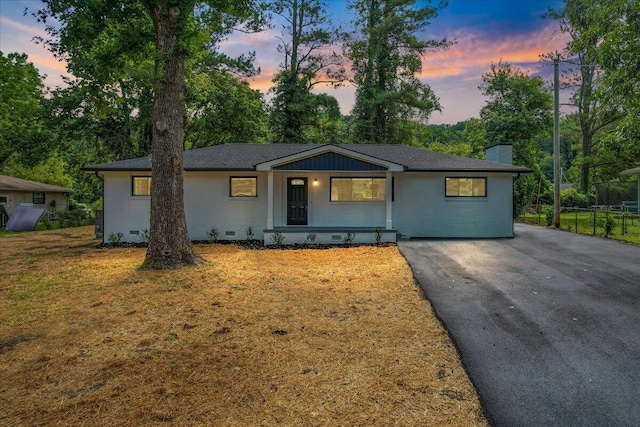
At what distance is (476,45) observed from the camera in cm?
1859

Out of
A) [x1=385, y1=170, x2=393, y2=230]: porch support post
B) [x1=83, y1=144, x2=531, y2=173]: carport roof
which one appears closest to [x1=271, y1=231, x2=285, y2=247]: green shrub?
[x1=83, y1=144, x2=531, y2=173]: carport roof

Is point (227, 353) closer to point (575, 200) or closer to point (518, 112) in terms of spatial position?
point (518, 112)

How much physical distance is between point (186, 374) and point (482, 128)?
29904 mm

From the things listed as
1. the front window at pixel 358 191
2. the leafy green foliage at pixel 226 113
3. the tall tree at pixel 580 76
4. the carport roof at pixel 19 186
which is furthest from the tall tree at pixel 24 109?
the tall tree at pixel 580 76

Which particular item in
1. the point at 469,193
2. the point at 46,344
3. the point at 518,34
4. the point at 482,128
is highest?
the point at 518,34

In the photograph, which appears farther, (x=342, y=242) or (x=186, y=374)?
(x=342, y=242)

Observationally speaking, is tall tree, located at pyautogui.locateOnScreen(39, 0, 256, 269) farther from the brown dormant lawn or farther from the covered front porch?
the covered front porch

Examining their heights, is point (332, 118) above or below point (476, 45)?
below

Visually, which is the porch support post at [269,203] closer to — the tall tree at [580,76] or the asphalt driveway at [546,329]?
the asphalt driveway at [546,329]

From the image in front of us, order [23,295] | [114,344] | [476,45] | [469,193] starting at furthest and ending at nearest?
[476,45], [469,193], [23,295], [114,344]

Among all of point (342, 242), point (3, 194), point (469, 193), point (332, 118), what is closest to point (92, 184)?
point (3, 194)

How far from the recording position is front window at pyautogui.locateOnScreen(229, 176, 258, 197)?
1357cm

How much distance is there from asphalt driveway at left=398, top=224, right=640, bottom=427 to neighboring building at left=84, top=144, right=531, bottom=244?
3.93m

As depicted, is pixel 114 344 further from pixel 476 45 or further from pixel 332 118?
pixel 332 118
